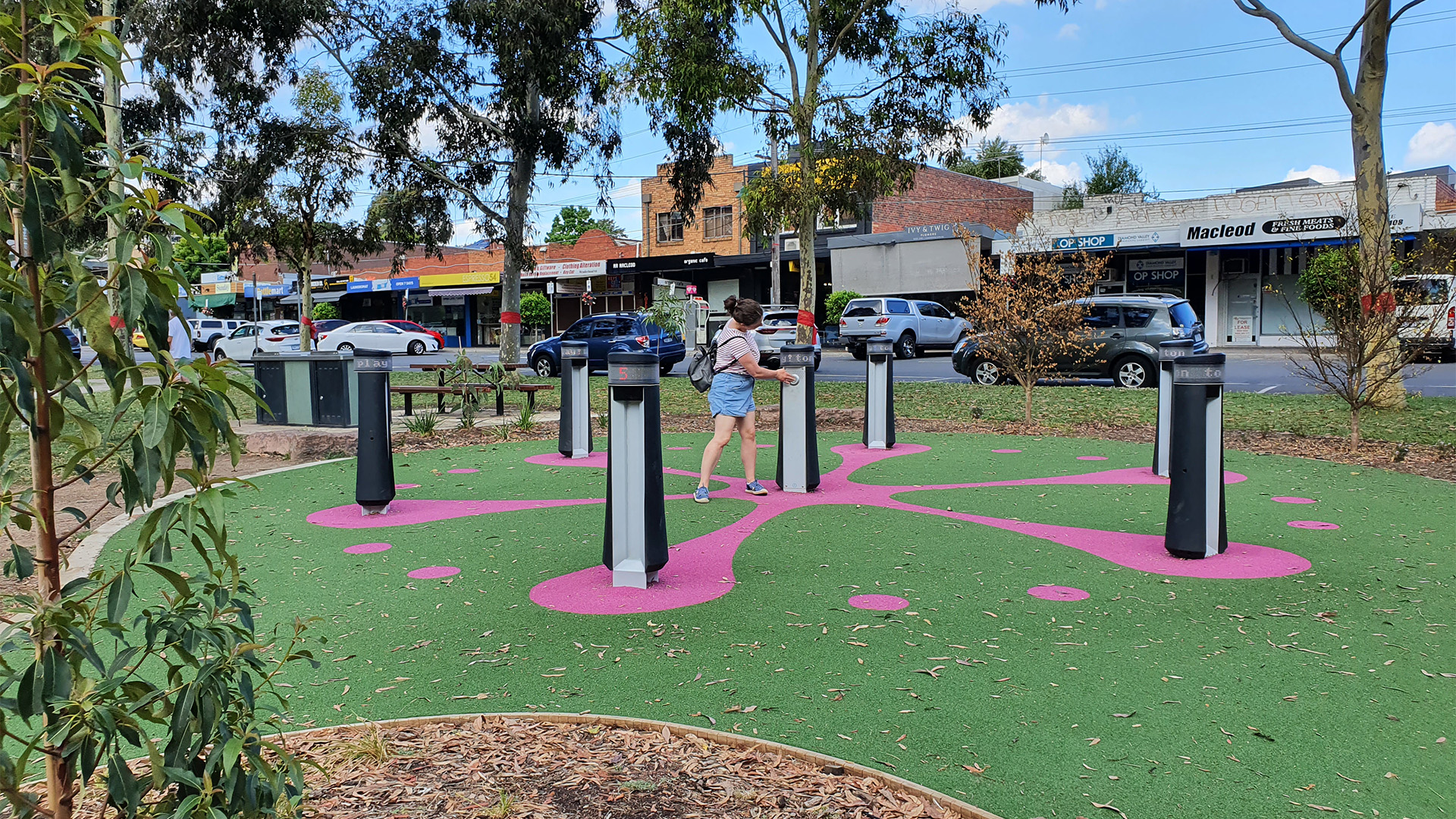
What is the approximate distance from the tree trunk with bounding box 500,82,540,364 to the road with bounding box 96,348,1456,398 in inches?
117

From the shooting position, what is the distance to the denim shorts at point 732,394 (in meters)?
7.88

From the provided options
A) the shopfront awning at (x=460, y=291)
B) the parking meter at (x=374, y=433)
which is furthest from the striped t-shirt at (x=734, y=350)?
the shopfront awning at (x=460, y=291)

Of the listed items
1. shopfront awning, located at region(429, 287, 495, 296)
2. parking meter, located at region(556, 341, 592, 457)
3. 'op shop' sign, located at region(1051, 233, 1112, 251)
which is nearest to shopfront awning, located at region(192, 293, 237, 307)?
shopfront awning, located at region(429, 287, 495, 296)

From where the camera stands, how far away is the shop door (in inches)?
1324

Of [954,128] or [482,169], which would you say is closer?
[954,128]

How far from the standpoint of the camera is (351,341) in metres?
39.3

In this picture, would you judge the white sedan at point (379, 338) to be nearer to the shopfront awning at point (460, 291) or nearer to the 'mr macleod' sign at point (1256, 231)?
the shopfront awning at point (460, 291)

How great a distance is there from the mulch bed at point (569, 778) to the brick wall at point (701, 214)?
133 feet

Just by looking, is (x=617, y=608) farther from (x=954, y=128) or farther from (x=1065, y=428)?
(x=954, y=128)

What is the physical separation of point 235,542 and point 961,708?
16.7 ft

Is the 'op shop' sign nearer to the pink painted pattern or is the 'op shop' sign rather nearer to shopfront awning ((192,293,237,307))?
the pink painted pattern

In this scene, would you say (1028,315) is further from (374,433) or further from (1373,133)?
(374,433)

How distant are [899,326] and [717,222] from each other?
16.8 m

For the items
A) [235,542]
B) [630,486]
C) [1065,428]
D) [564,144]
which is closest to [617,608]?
[630,486]
